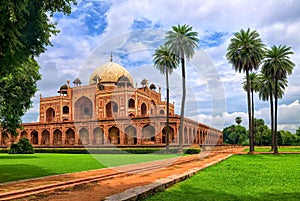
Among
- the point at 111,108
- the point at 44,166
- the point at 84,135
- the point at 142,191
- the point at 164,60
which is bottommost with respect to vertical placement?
the point at 44,166

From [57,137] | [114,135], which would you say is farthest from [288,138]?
[57,137]

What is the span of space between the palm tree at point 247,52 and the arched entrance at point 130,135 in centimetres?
1816

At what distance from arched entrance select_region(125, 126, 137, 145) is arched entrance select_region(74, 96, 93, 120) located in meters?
12.3

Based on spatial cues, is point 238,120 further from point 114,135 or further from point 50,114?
point 114,135

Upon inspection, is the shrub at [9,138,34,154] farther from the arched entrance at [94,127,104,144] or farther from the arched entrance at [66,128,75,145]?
the arched entrance at [66,128,75,145]

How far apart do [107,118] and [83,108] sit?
1207 centimetres

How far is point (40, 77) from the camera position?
23.6m

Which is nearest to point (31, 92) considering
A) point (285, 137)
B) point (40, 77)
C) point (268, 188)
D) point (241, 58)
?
point (40, 77)

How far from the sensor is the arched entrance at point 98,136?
157 feet

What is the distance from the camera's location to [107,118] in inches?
1866

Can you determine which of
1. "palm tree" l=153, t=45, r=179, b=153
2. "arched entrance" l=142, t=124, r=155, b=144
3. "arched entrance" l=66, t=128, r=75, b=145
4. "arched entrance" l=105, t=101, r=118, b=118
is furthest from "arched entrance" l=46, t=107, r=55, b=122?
"palm tree" l=153, t=45, r=179, b=153

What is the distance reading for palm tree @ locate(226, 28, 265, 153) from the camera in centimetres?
3312

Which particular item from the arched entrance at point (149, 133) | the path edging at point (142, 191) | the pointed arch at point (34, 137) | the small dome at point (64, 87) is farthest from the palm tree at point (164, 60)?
the small dome at point (64, 87)

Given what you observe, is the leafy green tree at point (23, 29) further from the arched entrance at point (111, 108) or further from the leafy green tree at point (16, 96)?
the arched entrance at point (111, 108)
